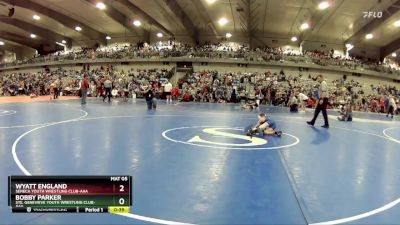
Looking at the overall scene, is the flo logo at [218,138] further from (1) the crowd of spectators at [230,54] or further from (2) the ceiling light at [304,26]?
(1) the crowd of spectators at [230,54]

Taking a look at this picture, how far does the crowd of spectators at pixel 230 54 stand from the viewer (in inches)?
1380

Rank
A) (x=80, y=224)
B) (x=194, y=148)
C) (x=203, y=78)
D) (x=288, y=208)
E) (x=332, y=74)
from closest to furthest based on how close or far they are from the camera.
Answer: 1. (x=80, y=224)
2. (x=288, y=208)
3. (x=194, y=148)
4. (x=203, y=78)
5. (x=332, y=74)

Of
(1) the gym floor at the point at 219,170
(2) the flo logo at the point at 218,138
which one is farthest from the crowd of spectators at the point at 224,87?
(1) the gym floor at the point at 219,170

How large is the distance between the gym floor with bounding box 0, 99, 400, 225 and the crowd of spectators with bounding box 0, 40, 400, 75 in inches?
1029

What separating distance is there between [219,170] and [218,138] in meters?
3.14

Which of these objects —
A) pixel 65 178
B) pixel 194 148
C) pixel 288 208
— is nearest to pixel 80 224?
pixel 65 178

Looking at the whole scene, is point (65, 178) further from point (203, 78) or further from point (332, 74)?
point (332, 74)

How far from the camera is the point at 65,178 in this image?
8.65 feet

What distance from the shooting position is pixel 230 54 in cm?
3516

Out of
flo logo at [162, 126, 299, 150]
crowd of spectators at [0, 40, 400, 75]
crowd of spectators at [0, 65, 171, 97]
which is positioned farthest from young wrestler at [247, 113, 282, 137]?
crowd of spectators at [0, 40, 400, 75]

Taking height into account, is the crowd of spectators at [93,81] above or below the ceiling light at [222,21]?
below

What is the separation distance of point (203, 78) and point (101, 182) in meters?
30.2
